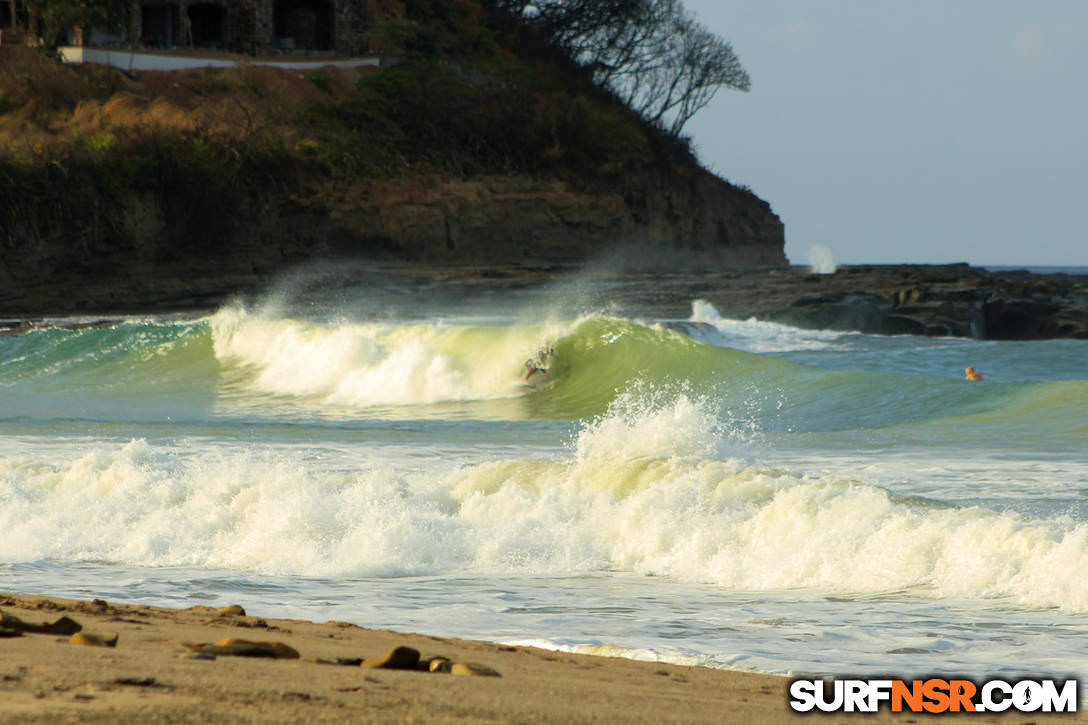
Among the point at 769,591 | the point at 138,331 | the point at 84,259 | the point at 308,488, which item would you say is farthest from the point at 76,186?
the point at 769,591

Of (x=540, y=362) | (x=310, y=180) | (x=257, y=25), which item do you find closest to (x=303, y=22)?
(x=257, y=25)

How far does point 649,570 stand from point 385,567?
5.06 ft

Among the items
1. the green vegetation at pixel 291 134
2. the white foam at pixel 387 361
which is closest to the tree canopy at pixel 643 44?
the green vegetation at pixel 291 134

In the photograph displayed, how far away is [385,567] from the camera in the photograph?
6.96 meters

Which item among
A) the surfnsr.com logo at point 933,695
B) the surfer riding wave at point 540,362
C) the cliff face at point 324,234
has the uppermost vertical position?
the cliff face at point 324,234

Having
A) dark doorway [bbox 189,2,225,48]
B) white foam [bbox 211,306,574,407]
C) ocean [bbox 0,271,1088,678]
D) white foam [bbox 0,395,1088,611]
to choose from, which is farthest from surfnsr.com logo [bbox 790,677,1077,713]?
dark doorway [bbox 189,2,225,48]

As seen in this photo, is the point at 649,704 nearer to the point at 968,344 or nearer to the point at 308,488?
the point at 308,488

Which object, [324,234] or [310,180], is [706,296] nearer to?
[324,234]

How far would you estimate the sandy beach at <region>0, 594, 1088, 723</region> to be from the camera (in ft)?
9.84

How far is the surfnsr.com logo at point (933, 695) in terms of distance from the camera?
3.87 metres

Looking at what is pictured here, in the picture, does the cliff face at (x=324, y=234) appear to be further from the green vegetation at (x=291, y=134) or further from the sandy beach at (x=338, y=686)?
the sandy beach at (x=338, y=686)

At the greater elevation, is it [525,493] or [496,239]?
[496,239]

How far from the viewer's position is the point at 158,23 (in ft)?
164

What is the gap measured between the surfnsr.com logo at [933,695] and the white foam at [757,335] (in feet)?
67.6
